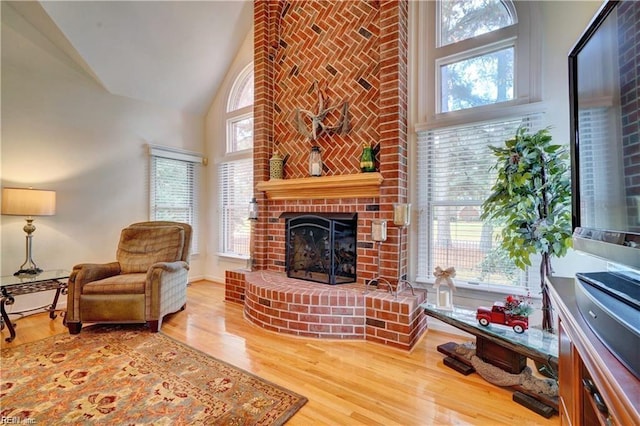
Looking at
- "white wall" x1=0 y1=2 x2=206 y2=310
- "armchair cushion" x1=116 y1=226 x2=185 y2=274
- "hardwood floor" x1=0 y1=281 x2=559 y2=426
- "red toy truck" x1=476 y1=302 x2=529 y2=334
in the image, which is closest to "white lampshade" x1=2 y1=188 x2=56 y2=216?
"white wall" x1=0 y1=2 x2=206 y2=310

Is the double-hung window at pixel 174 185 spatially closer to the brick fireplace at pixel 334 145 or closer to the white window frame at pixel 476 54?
the brick fireplace at pixel 334 145

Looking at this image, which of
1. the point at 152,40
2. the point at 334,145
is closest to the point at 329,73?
the point at 334,145

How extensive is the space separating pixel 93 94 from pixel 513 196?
494 centimetres

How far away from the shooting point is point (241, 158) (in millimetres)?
4555

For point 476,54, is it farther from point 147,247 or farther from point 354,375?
point 147,247

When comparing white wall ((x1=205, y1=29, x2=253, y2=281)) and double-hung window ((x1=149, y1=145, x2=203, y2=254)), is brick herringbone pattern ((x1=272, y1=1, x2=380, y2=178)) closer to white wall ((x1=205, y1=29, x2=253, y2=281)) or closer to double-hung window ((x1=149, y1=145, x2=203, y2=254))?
white wall ((x1=205, y1=29, x2=253, y2=281))

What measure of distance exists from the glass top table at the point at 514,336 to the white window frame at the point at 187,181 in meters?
3.79

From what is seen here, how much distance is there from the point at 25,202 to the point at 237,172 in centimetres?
247

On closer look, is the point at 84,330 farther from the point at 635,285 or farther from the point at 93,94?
the point at 635,285

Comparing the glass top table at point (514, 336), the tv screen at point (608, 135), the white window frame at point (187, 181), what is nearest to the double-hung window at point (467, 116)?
the glass top table at point (514, 336)

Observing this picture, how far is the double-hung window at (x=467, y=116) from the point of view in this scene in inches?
98.9

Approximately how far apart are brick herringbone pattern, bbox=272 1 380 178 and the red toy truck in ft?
5.98

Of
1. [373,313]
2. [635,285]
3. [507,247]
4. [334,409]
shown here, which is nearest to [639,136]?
[635,285]

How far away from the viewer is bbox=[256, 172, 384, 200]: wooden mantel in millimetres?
2943
